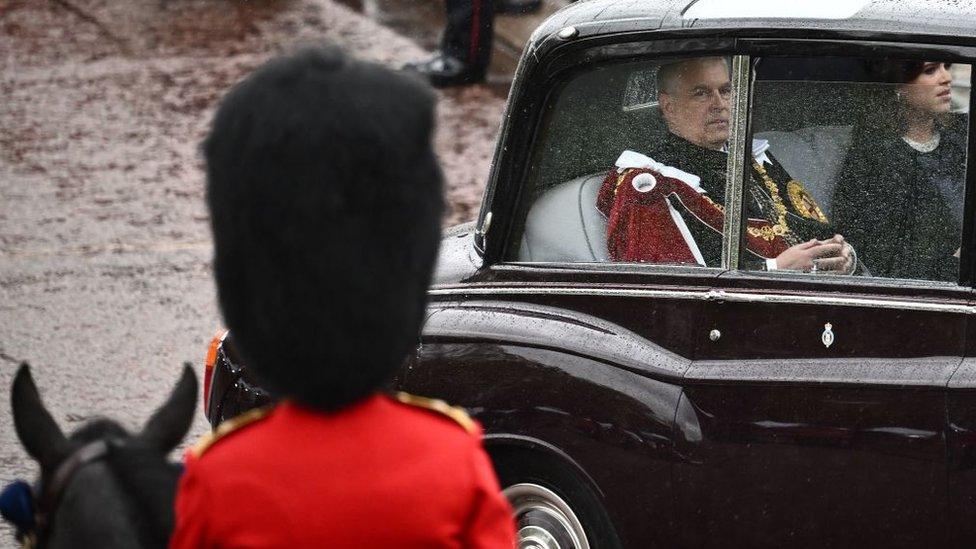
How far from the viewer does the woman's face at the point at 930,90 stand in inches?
144

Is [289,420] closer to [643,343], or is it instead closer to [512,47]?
[643,343]

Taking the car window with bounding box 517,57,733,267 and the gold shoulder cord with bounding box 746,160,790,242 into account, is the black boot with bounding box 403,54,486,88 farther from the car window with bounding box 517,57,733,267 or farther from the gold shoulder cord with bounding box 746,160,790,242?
the gold shoulder cord with bounding box 746,160,790,242

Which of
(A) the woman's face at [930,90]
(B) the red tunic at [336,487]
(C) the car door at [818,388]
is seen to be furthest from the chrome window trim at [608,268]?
(B) the red tunic at [336,487]

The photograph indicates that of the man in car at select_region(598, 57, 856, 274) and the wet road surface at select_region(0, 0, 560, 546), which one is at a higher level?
the man in car at select_region(598, 57, 856, 274)

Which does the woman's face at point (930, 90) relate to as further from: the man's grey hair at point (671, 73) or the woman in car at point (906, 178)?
the man's grey hair at point (671, 73)

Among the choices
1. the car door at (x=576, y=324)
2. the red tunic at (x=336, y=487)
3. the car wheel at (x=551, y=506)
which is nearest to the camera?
the red tunic at (x=336, y=487)

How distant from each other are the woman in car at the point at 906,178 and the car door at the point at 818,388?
16mm

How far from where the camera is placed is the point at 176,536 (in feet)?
6.82

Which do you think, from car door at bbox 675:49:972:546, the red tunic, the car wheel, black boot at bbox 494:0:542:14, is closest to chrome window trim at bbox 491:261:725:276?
car door at bbox 675:49:972:546

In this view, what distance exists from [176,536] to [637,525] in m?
2.04

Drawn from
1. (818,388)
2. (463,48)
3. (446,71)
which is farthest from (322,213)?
(446,71)

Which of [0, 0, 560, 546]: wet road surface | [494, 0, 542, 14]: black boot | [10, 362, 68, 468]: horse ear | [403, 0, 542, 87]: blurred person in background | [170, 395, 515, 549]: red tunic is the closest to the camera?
[170, 395, 515, 549]: red tunic

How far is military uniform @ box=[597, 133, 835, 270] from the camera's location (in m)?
3.90

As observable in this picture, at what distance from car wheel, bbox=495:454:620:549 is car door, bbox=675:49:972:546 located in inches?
11.0
